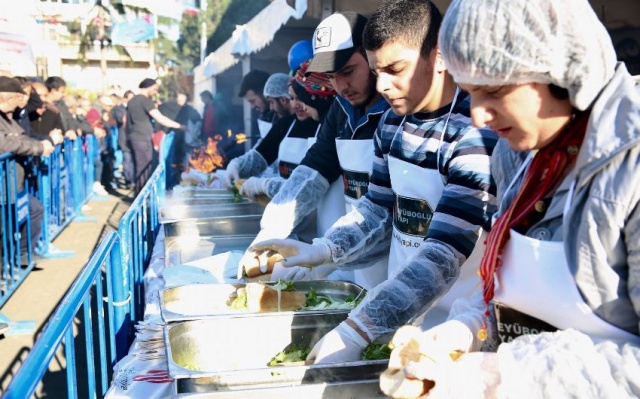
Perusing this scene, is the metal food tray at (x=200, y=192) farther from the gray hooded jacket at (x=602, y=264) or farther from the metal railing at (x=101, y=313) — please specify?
the gray hooded jacket at (x=602, y=264)

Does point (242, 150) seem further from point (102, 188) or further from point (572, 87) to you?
point (572, 87)

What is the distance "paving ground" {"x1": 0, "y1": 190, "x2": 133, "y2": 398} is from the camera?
13.0 ft

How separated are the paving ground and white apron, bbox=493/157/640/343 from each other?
4.54 ft

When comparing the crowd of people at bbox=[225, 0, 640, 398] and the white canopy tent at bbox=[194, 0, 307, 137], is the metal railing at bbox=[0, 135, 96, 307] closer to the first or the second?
the white canopy tent at bbox=[194, 0, 307, 137]

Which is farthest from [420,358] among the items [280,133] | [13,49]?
[13,49]

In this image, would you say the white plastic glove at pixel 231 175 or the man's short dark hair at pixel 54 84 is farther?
the man's short dark hair at pixel 54 84

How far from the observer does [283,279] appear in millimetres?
2436

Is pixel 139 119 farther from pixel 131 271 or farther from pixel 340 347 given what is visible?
pixel 340 347

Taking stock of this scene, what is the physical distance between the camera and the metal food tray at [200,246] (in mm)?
3377

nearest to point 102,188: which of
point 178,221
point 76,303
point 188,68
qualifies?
point 178,221

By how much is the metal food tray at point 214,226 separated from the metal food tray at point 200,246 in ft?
0.19

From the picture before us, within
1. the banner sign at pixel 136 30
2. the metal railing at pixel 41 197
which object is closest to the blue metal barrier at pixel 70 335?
the metal railing at pixel 41 197

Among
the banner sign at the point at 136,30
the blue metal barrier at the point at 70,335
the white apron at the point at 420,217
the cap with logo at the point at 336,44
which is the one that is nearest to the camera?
the blue metal barrier at the point at 70,335

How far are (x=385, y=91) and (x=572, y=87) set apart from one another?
90 centimetres
